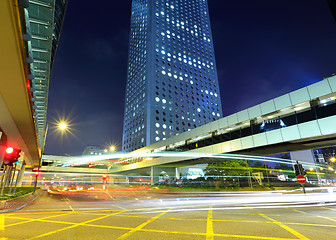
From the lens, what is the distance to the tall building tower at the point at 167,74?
279ft

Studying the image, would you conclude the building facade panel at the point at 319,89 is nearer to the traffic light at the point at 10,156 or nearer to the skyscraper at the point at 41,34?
the skyscraper at the point at 41,34

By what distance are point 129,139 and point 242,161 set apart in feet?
227

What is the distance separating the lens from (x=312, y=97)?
1869 centimetres

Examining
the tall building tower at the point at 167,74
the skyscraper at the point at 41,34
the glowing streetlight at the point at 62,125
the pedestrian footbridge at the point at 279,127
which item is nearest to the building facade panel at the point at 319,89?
the pedestrian footbridge at the point at 279,127

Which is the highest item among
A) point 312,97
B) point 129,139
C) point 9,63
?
point 129,139

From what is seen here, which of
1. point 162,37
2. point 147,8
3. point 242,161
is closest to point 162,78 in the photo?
point 162,37

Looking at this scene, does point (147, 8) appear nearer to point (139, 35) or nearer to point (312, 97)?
point (139, 35)

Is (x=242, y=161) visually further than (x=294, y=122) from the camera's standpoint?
Yes

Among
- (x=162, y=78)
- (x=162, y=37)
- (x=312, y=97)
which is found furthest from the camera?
(x=162, y=37)

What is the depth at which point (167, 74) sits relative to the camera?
309 ft

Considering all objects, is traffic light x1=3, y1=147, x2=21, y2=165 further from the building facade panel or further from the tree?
the tree

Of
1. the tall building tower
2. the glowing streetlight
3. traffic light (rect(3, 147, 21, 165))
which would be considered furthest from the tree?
the tall building tower

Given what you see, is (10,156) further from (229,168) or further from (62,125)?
(229,168)

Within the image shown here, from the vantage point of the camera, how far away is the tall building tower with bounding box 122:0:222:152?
279ft
